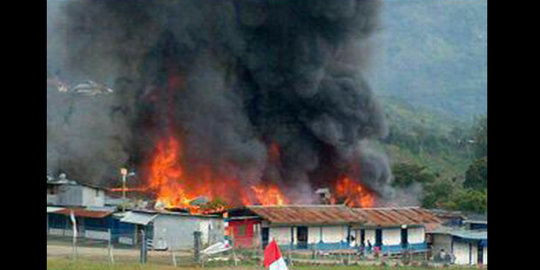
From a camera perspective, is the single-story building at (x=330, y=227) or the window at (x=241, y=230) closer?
the window at (x=241, y=230)

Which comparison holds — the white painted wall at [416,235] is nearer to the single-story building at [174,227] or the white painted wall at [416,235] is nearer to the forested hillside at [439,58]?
the single-story building at [174,227]

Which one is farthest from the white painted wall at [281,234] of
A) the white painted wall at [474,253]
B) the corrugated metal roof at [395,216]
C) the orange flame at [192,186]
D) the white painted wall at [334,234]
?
the white painted wall at [474,253]

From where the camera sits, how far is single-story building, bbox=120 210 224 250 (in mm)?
12922

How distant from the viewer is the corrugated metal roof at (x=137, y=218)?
13.5 meters

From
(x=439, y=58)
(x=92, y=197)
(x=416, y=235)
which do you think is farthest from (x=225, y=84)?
(x=439, y=58)

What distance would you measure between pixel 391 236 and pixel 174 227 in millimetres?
3648

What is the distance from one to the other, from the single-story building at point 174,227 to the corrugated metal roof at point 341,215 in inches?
34.9

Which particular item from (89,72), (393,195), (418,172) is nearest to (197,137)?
(89,72)

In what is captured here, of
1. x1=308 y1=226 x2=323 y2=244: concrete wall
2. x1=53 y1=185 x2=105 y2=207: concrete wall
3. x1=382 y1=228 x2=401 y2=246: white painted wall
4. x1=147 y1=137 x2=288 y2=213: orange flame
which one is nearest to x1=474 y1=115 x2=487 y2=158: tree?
x1=382 y1=228 x2=401 y2=246: white painted wall

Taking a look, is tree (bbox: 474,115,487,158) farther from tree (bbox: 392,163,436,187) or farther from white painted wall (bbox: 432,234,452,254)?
white painted wall (bbox: 432,234,452,254)

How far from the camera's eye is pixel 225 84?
17.5m

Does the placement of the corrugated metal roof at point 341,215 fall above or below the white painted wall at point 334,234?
above
